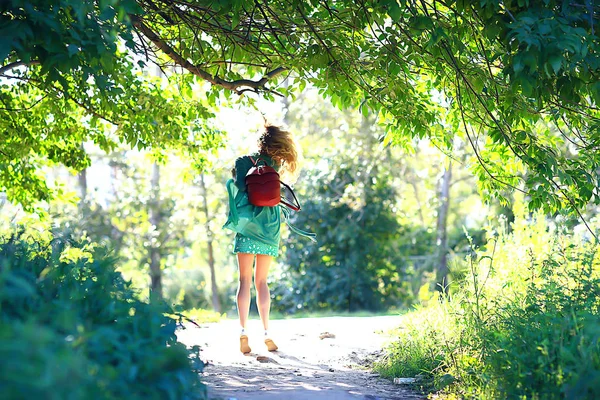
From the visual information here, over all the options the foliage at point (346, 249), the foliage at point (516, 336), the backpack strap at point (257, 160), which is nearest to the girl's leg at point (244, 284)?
the backpack strap at point (257, 160)

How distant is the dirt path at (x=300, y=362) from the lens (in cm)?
441

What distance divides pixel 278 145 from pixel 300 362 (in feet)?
6.50

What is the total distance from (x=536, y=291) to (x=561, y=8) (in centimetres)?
194

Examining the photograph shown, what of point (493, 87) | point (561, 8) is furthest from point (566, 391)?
point (493, 87)

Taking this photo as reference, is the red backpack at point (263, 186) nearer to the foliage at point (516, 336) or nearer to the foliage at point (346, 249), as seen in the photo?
the foliage at point (516, 336)

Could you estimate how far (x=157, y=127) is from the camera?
719cm

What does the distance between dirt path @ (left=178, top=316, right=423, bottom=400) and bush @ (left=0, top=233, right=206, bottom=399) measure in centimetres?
90

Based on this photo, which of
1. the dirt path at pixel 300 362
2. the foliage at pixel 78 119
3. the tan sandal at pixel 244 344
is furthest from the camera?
the foliage at pixel 78 119

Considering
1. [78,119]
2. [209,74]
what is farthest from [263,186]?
[78,119]

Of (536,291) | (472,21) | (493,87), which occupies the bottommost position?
(536,291)

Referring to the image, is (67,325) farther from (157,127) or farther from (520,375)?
(157,127)

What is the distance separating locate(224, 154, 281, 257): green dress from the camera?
20.0ft

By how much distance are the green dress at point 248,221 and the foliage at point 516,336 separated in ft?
4.81

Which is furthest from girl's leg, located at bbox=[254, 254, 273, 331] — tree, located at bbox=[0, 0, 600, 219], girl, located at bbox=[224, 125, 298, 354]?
tree, located at bbox=[0, 0, 600, 219]
